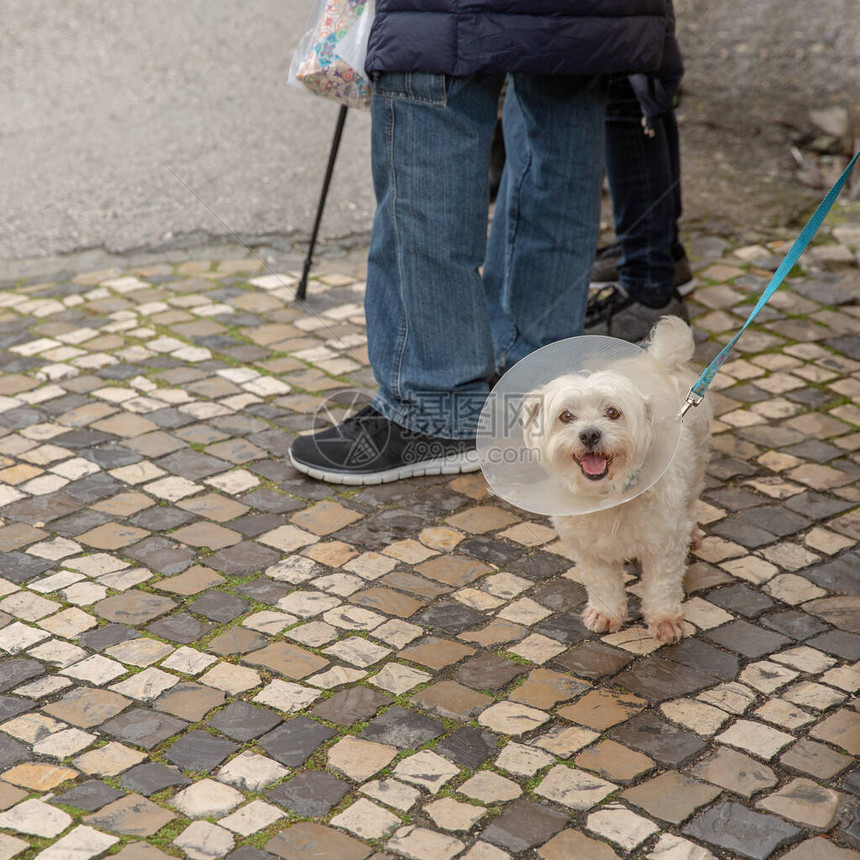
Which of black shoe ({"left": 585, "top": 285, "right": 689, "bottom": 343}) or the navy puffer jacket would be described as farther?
black shoe ({"left": 585, "top": 285, "right": 689, "bottom": 343})

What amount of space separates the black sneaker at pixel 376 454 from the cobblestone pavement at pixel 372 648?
7 centimetres

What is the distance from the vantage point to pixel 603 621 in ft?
9.68

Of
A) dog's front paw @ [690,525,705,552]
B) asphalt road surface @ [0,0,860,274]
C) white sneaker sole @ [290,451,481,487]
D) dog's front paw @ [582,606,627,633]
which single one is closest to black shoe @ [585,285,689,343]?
white sneaker sole @ [290,451,481,487]

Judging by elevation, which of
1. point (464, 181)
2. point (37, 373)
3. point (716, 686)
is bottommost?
point (716, 686)

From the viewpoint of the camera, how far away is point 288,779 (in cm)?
239

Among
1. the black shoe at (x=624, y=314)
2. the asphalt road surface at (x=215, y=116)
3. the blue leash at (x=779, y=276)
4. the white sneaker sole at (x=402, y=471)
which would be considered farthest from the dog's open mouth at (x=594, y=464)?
the asphalt road surface at (x=215, y=116)

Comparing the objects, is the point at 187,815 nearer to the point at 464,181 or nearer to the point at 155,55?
the point at 464,181

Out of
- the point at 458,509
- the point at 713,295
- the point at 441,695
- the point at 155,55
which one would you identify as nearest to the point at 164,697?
the point at 441,695

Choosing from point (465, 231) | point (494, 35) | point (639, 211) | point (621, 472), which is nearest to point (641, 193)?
point (639, 211)

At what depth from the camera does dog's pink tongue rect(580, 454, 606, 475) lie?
2650mm

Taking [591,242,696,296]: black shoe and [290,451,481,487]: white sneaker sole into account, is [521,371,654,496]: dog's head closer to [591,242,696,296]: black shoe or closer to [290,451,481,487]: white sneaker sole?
[290,451,481,487]: white sneaker sole

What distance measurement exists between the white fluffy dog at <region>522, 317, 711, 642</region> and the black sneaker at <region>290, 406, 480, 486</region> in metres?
0.88

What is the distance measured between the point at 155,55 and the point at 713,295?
16.3 ft

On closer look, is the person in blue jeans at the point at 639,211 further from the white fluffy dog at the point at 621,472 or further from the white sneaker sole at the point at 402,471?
the white fluffy dog at the point at 621,472
